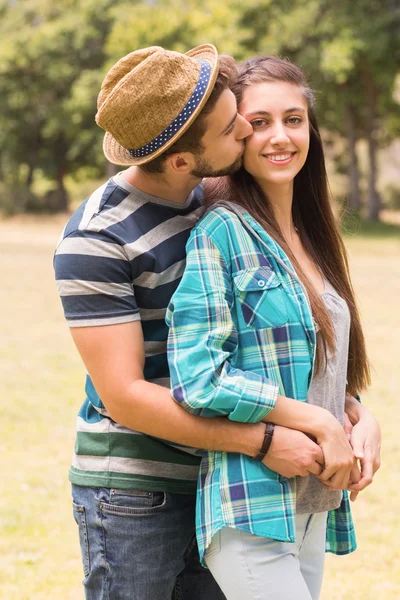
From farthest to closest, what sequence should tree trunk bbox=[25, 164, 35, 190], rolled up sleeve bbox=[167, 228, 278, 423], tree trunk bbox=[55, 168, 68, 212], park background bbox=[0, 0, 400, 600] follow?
1. tree trunk bbox=[25, 164, 35, 190]
2. tree trunk bbox=[55, 168, 68, 212]
3. park background bbox=[0, 0, 400, 600]
4. rolled up sleeve bbox=[167, 228, 278, 423]

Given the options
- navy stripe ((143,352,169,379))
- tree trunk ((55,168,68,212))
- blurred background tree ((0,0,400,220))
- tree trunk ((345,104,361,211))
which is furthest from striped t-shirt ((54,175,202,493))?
tree trunk ((55,168,68,212))

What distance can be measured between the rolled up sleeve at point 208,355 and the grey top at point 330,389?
0.86 ft

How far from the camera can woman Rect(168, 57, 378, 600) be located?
1.89m

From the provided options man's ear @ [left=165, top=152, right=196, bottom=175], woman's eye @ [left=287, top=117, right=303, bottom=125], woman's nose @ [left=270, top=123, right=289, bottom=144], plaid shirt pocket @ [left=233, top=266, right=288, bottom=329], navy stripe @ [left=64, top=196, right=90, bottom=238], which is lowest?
plaid shirt pocket @ [left=233, top=266, right=288, bottom=329]

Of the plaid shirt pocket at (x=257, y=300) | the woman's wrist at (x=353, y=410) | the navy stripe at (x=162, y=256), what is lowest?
the woman's wrist at (x=353, y=410)

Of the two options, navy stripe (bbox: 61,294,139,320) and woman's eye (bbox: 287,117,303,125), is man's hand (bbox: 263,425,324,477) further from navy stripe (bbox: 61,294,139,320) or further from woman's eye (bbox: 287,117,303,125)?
woman's eye (bbox: 287,117,303,125)

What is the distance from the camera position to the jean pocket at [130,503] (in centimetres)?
206

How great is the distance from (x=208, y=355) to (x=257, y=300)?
200 mm

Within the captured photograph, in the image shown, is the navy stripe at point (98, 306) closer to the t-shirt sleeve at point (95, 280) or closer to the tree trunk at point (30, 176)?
the t-shirt sleeve at point (95, 280)

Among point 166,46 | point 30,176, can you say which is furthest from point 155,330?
point 30,176

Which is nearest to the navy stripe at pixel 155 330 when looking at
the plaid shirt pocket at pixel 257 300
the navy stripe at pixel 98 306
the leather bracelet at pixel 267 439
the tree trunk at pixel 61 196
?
the navy stripe at pixel 98 306

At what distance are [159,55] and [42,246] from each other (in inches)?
779

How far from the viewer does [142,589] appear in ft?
6.87

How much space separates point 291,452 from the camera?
192cm
